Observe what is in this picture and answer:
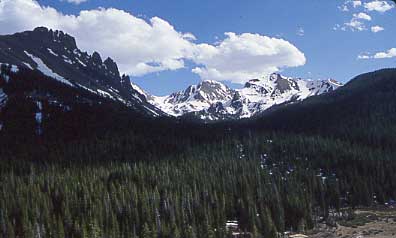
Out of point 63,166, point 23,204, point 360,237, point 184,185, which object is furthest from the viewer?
point 63,166

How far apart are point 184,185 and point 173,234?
141ft

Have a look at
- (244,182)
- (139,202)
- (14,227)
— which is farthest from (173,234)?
(244,182)

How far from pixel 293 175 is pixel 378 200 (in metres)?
32.8

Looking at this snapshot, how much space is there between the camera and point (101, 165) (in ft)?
646

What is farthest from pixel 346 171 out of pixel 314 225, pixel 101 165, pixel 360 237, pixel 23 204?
pixel 23 204

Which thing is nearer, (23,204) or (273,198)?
(23,204)

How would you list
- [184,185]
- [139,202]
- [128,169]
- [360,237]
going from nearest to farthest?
[360,237]
[139,202]
[184,185]
[128,169]

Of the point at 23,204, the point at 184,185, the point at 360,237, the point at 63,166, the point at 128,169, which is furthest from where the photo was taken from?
the point at 63,166

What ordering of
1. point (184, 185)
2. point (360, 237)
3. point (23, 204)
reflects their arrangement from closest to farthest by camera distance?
point (360, 237) < point (23, 204) < point (184, 185)

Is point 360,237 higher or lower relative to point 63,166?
lower

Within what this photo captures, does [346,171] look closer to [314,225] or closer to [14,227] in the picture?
[314,225]

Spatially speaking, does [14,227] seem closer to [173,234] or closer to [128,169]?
[173,234]

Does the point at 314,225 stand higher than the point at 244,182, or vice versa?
the point at 244,182

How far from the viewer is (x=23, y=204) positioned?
135 m
